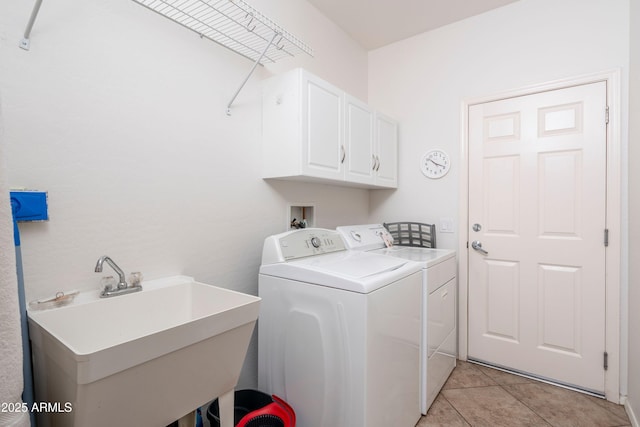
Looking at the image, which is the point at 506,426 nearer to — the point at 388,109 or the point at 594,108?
the point at 594,108

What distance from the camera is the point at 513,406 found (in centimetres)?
194

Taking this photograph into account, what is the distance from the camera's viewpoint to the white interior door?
2.07 meters

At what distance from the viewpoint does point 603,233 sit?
6.68 feet

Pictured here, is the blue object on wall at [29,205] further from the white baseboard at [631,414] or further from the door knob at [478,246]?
the white baseboard at [631,414]

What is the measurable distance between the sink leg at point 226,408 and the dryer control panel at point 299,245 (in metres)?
0.69

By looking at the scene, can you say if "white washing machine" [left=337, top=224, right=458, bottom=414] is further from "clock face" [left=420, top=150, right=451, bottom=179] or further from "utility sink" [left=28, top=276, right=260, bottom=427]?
"utility sink" [left=28, top=276, right=260, bottom=427]

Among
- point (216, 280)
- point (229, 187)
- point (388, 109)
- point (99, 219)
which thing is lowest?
point (216, 280)

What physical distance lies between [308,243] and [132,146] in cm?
104

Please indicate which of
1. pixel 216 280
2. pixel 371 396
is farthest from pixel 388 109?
pixel 371 396

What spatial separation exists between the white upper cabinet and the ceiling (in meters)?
0.78

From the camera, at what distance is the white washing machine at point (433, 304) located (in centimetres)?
182

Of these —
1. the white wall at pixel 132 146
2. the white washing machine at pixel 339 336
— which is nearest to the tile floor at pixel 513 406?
the white washing machine at pixel 339 336

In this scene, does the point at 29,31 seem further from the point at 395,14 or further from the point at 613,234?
the point at 613,234

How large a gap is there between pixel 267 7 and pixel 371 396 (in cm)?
225
